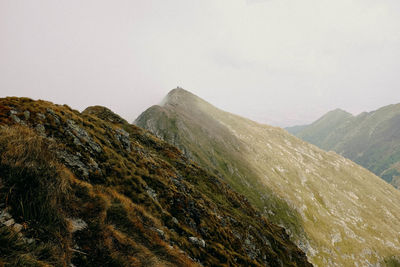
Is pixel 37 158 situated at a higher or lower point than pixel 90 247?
higher

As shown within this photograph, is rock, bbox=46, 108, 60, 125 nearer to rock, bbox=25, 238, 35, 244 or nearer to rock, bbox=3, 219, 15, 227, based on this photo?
rock, bbox=3, 219, 15, 227

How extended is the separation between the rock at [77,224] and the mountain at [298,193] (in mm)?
82778

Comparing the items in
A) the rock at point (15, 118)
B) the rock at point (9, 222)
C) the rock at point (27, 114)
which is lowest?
the rock at point (9, 222)

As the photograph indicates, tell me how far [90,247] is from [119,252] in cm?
117

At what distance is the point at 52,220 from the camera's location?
6.42 metres

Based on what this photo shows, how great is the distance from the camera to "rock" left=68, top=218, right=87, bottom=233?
7204 mm

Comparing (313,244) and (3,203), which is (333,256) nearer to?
(313,244)

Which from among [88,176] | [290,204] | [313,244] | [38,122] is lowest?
[313,244]

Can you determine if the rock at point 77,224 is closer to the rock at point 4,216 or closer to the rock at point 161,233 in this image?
the rock at point 4,216

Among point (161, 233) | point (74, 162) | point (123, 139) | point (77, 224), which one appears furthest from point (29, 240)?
point (123, 139)

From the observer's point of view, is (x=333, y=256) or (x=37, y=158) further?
(x=333, y=256)

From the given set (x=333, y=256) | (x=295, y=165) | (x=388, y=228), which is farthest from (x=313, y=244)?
(x=388, y=228)

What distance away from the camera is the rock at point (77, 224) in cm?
720

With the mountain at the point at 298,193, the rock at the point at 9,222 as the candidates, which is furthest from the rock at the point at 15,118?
the mountain at the point at 298,193
